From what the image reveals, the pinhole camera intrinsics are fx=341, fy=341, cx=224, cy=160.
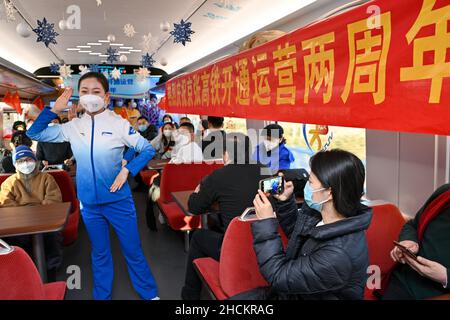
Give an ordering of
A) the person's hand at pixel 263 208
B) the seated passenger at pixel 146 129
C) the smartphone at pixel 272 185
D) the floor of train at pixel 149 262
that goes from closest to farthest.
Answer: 1. the person's hand at pixel 263 208
2. the smartphone at pixel 272 185
3. the floor of train at pixel 149 262
4. the seated passenger at pixel 146 129

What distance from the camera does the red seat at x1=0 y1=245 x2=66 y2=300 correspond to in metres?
1.46

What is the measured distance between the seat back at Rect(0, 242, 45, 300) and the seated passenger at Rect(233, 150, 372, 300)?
1014mm

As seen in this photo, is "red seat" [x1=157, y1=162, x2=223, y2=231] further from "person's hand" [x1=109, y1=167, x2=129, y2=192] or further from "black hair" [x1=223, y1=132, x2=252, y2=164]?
"black hair" [x1=223, y1=132, x2=252, y2=164]

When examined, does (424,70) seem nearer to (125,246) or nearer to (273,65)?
(273,65)

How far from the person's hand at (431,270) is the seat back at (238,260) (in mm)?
796

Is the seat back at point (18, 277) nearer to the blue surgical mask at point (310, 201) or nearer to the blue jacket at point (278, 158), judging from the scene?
the blue surgical mask at point (310, 201)

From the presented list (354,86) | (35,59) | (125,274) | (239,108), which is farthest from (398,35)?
(35,59)

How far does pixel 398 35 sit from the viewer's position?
1.19m

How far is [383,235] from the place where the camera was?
212cm

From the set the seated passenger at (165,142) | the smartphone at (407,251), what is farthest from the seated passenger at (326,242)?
the seated passenger at (165,142)

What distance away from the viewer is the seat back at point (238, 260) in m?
1.80

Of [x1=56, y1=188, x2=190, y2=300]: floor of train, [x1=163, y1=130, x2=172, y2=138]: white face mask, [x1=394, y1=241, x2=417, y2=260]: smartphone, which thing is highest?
[x1=163, y1=130, x2=172, y2=138]: white face mask

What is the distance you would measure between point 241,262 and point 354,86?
105 cm

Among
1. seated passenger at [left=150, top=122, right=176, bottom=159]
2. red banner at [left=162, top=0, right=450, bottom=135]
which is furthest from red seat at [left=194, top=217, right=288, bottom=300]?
seated passenger at [left=150, top=122, right=176, bottom=159]
